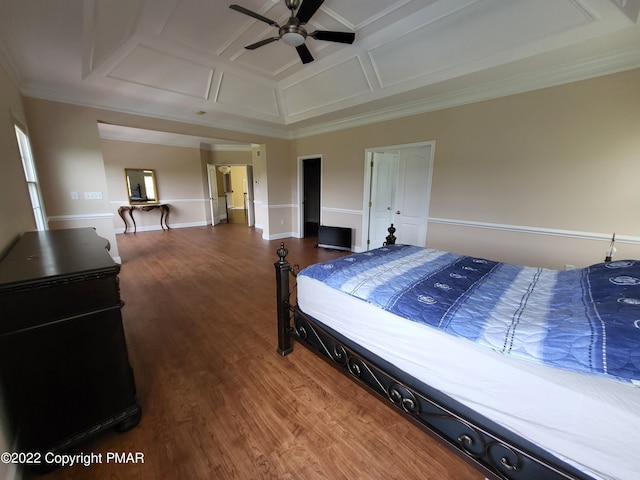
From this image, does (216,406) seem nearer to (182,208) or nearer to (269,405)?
(269,405)

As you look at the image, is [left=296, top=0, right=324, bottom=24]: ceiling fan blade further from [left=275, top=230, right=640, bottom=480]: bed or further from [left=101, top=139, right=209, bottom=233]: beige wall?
[left=101, top=139, right=209, bottom=233]: beige wall

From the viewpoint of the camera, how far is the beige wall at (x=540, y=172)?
8.45 feet

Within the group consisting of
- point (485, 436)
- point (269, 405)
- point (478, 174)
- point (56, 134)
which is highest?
point (56, 134)

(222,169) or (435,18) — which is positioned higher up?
(435,18)

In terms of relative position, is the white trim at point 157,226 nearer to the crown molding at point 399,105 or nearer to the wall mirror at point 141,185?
the wall mirror at point 141,185

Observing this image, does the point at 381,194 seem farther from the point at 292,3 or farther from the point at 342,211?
the point at 292,3

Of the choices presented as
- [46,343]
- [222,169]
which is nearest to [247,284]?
[46,343]

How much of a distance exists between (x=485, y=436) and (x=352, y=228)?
4363 mm

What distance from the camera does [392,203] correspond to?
508cm

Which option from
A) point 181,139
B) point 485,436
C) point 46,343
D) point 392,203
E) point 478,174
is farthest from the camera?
point 181,139

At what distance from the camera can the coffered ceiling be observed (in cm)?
226

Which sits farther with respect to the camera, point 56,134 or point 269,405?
point 56,134

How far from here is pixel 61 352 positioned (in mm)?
1225

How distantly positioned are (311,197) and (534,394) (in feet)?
22.7
